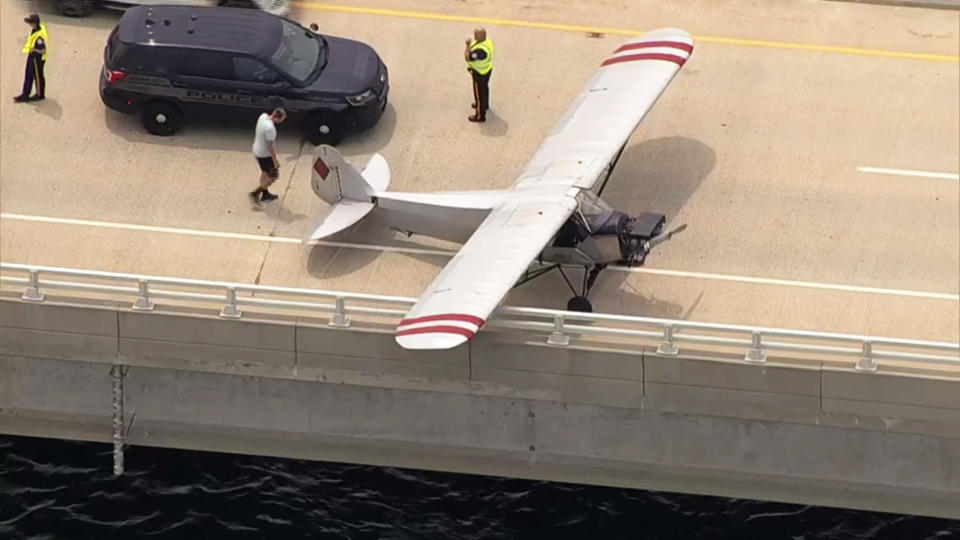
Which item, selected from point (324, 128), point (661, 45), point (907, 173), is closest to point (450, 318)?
point (324, 128)

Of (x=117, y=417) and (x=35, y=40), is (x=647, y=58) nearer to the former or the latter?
(x=117, y=417)

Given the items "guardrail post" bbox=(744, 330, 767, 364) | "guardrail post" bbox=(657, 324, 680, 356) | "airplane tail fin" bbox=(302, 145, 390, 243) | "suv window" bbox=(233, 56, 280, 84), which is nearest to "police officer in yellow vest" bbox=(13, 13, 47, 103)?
"suv window" bbox=(233, 56, 280, 84)

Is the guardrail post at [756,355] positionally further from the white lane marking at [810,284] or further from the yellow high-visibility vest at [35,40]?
the yellow high-visibility vest at [35,40]

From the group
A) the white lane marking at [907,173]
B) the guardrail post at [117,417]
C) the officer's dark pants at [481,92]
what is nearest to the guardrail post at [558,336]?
the guardrail post at [117,417]

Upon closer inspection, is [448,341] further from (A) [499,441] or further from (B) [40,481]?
(B) [40,481]

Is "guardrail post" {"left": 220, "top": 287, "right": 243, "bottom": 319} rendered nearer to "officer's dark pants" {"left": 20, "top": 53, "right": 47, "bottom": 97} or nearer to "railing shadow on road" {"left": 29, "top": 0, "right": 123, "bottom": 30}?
"officer's dark pants" {"left": 20, "top": 53, "right": 47, "bottom": 97}

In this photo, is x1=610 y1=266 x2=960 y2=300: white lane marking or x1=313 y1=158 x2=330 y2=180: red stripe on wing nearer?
x1=610 y1=266 x2=960 y2=300: white lane marking

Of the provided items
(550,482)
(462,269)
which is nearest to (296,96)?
(462,269)
